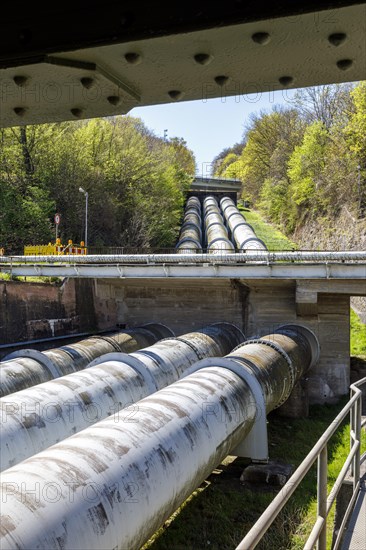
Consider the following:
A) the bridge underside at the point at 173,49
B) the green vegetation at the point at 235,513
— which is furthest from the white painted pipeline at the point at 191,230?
the bridge underside at the point at 173,49

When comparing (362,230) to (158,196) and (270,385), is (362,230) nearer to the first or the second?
(158,196)

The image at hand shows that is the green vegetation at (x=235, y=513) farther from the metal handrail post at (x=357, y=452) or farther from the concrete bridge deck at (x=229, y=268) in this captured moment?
the concrete bridge deck at (x=229, y=268)

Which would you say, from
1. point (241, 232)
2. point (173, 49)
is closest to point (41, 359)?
point (173, 49)

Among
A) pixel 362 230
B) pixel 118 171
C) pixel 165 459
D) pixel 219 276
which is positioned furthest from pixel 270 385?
pixel 118 171

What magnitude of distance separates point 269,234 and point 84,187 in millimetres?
16541

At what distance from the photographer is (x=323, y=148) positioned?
3347 centimetres

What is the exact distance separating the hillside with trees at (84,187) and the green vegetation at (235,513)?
20.0m

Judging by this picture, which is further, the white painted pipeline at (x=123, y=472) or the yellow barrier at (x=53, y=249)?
the yellow barrier at (x=53, y=249)

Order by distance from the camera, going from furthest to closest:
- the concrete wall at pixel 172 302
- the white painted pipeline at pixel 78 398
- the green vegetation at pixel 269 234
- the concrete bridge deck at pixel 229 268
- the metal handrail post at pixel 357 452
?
the green vegetation at pixel 269 234
the concrete wall at pixel 172 302
the concrete bridge deck at pixel 229 268
the white painted pipeline at pixel 78 398
the metal handrail post at pixel 357 452

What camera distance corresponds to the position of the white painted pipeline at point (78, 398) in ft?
Result: 21.4

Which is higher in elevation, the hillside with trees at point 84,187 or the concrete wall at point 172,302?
the hillside with trees at point 84,187

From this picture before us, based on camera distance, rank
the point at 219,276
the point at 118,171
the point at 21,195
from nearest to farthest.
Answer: the point at 219,276 < the point at 21,195 < the point at 118,171

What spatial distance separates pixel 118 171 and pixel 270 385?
25511 mm

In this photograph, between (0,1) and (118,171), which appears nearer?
(0,1)
